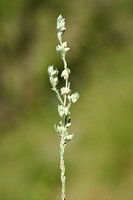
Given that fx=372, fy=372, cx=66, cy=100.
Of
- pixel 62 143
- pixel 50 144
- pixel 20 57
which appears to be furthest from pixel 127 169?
pixel 62 143

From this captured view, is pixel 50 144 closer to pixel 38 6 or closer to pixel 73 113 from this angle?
pixel 73 113

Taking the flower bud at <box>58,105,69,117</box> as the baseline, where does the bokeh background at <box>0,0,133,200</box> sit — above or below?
above

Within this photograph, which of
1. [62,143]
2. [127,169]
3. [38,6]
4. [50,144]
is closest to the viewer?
[62,143]

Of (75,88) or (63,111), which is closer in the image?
(63,111)

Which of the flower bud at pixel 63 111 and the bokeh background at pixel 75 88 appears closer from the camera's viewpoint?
the flower bud at pixel 63 111

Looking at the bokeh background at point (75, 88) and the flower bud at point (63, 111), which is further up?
the bokeh background at point (75, 88)

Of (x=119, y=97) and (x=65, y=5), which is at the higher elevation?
(x=65, y=5)

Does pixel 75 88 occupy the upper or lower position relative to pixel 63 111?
upper

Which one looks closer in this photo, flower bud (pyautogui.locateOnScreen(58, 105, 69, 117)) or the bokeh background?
flower bud (pyautogui.locateOnScreen(58, 105, 69, 117))
